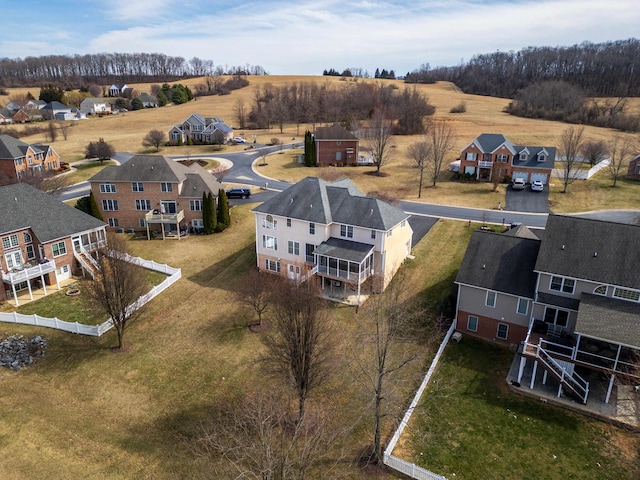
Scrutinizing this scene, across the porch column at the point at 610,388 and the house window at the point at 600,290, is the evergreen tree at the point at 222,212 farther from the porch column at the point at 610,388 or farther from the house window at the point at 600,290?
the porch column at the point at 610,388

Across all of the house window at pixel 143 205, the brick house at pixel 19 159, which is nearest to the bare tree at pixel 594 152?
the house window at pixel 143 205

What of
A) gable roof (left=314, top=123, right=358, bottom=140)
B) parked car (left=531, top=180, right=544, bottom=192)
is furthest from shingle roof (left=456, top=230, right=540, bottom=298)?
gable roof (left=314, top=123, right=358, bottom=140)

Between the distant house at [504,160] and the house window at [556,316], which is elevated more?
the distant house at [504,160]

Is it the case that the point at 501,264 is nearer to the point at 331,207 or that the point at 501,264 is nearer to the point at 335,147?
the point at 331,207

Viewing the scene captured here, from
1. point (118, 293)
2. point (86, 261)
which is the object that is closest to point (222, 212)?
point (86, 261)

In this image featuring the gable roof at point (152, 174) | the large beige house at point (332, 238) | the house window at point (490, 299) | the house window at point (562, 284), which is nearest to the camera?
the house window at point (562, 284)
